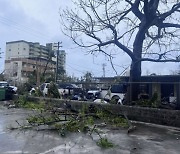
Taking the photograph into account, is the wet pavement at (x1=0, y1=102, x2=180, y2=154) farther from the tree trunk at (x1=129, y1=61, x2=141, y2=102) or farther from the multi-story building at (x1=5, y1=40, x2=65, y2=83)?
the multi-story building at (x1=5, y1=40, x2=65, y2=83)

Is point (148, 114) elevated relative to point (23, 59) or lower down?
lower down

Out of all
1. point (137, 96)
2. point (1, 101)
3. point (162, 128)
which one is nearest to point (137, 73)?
point (137, 96)

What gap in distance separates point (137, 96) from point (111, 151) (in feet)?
24.1

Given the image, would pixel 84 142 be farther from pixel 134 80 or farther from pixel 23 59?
pixel 23 59

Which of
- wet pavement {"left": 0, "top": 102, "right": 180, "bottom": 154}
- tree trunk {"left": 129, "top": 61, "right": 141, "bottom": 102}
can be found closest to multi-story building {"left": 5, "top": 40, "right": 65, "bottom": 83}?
tree trunk {"left": 129, "top": 61, "right": 141, "bottom": 102}

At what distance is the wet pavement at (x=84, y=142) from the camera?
19.6 ft

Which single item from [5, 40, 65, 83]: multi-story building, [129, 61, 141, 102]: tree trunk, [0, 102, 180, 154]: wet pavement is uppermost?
[5, 40, 65, 83]: multi-story building

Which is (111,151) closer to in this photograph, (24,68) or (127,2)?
(127,2)

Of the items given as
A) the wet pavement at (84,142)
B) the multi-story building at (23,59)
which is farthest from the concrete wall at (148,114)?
the multi-story building at (23,59)

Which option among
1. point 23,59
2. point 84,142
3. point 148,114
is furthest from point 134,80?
point 23,59

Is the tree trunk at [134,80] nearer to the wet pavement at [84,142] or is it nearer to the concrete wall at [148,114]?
the concrete wall at [148,114]

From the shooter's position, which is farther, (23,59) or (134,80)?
(23,59)

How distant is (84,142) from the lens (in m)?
6.87

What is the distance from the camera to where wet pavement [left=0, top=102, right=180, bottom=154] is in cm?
597
